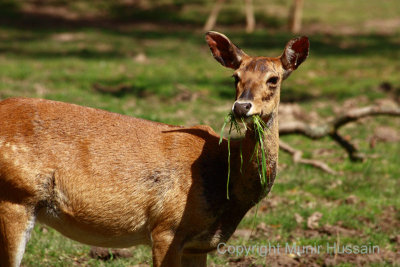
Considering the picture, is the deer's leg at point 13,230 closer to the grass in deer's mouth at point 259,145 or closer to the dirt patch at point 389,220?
the grass in deer's mouth at point 259,145

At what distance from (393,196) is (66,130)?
509 centimetres

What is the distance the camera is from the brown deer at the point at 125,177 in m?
4.53

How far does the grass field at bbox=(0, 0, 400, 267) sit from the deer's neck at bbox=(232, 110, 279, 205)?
1476 millimetres

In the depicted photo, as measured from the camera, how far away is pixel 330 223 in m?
7.30

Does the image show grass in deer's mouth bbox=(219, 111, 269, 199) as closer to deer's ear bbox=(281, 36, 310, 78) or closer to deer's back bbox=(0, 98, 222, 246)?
deer's back bbox=(0, 98, 222, 246)

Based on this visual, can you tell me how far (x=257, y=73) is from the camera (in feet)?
15.5

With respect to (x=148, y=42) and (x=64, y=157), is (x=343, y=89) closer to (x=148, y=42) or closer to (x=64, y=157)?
(x=148, y=42)

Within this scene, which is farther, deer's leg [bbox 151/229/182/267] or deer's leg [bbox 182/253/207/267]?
deer's leg [bbox 182/253/207/267]

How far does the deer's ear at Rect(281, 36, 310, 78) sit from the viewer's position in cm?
502

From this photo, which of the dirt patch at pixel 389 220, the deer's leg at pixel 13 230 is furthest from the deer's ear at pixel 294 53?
the dirt patch at pixel 389 220

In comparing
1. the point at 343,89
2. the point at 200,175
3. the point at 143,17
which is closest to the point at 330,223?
the point at 200,175

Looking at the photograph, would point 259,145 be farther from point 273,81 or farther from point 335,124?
point 335,124

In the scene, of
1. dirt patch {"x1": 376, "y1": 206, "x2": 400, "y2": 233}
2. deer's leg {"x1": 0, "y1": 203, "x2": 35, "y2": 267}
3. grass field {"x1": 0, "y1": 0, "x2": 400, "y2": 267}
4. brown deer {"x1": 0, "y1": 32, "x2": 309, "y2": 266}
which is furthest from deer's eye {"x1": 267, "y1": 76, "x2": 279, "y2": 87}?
dirt patch {"x1": 376, "y1": 206, "x2": 400, "y2": 233}

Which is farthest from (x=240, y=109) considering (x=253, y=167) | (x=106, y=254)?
(x=106, y=254)
